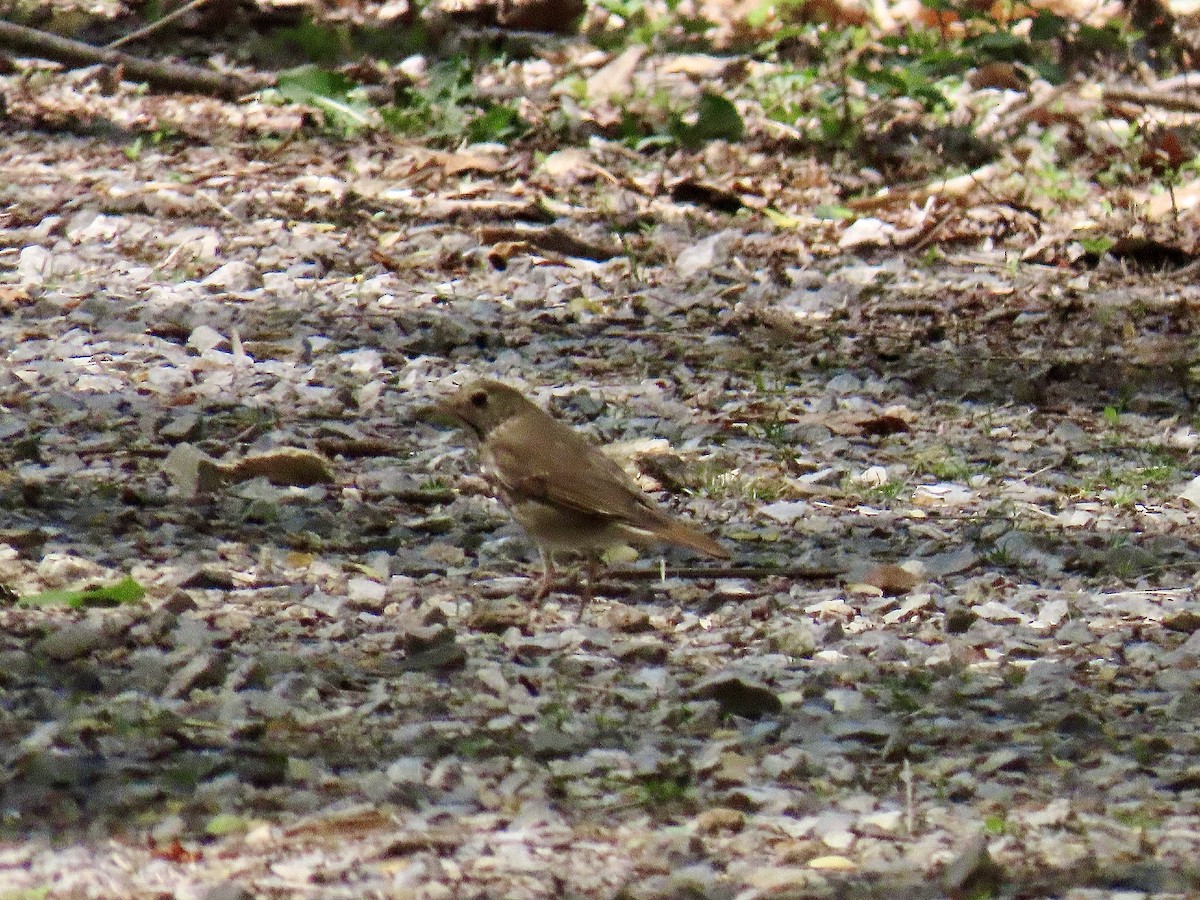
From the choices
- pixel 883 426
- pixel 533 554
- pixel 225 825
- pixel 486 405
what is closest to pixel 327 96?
pixel 883 426

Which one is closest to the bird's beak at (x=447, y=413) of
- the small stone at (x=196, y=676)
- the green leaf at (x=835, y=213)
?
the small stone at (x=196, y=676)

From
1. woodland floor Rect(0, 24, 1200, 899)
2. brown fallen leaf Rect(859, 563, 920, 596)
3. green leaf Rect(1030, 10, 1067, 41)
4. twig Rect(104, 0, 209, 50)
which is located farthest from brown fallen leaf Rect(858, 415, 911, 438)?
twig Rect(104, 0, 209, 50)

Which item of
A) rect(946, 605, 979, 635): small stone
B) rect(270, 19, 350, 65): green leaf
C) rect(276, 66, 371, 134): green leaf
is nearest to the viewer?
rect(946, 605, 979, 635): small stone

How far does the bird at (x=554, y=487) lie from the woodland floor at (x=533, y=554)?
17cm

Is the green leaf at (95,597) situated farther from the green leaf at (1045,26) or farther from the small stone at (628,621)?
the green leaf at (1045,26)

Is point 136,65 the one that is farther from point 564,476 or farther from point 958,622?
point 958,622

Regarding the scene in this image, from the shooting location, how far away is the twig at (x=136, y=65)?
1066 centimetres

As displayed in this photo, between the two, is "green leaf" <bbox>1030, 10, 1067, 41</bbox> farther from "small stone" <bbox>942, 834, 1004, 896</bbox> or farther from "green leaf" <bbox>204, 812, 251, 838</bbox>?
"green leaf" <bbox>204, 812, 251, 838</bbox>

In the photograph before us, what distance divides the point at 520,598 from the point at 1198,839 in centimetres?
219

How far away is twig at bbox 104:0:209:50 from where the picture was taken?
1099 cm

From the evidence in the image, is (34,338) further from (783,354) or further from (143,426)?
(783,354)

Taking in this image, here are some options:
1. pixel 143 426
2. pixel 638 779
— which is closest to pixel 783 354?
pixel 143 426

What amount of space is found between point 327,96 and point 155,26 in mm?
1176

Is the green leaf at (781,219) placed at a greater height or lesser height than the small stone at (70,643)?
greater
